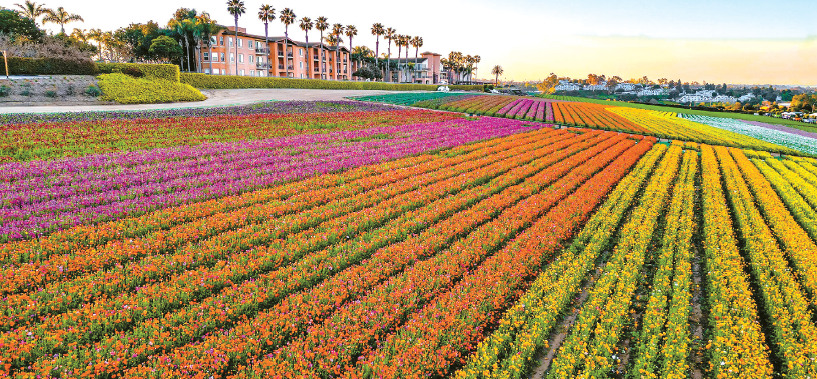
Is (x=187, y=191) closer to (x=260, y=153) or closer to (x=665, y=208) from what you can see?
(x=260, y=153)

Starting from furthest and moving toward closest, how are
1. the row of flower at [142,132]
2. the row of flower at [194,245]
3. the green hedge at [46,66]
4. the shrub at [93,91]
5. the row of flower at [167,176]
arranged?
the green hedge at [46,66] → the shrub at [93,91] → the row of flower at [142,132] → the row of flower at [167,176] → the row of flower at [194,245]

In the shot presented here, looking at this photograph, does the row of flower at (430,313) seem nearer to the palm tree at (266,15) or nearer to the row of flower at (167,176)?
the row of flower at (167,176)

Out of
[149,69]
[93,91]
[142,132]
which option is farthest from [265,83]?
[142,132]

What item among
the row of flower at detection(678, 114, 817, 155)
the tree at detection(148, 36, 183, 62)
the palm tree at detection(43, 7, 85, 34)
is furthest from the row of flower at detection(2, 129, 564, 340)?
the palm tree at detection(43, 7, 85, 34)

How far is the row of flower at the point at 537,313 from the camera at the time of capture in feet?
18.5

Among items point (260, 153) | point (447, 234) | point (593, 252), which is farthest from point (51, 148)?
point (593, 252)

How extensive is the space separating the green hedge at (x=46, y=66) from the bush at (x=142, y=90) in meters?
2.68

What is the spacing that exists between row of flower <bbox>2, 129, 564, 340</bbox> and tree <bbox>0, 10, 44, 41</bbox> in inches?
3623

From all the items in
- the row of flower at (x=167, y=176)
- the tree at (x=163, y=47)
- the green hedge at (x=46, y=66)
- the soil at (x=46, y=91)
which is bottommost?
the row of flower at (x=167, y=176)

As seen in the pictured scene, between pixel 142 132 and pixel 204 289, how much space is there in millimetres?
19829

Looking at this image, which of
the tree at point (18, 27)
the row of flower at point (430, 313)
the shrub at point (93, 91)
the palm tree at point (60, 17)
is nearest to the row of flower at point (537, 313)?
the row of flower at point (430, 313)

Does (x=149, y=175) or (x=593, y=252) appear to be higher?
(x=149, y=175)

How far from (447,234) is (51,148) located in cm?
1803

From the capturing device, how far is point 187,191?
1230cm
